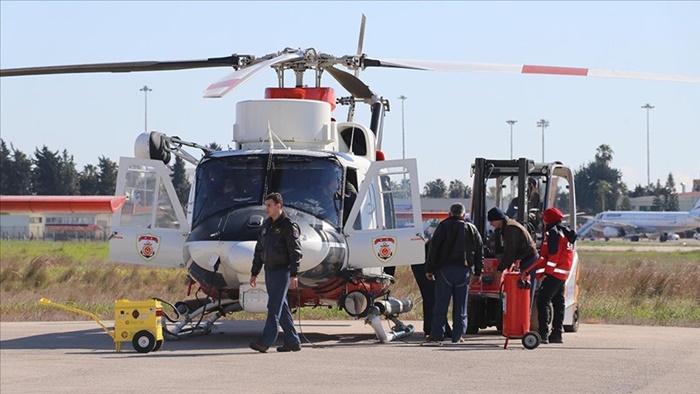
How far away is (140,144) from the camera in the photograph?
16.5 metres

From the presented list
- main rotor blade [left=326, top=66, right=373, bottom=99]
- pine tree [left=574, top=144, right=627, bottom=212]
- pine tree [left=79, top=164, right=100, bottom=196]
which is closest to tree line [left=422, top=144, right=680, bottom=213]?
pine tree [left=574, top=144, right=627, bottom=212]

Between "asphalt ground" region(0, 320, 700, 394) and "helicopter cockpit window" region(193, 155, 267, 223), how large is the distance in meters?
1.77

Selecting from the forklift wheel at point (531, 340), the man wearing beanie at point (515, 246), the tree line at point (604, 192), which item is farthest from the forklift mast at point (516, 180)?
the tree line at point (604, 192)

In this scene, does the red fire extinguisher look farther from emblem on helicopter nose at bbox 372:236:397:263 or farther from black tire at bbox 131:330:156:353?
black tire at bbox 131:330:156:353

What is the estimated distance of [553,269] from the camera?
1545cm

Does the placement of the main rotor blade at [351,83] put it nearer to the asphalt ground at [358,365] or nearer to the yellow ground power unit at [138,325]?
the asphalt ground at [358,365]

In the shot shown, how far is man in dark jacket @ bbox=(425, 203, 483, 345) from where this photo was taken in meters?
15.5

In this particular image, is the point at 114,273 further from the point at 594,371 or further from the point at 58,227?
the point at 58,227

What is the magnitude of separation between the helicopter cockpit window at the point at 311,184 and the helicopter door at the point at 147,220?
4.80ft

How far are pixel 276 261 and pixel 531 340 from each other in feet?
10.3

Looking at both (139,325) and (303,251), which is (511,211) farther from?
(139,325)

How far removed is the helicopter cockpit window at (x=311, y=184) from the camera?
→ 1567 cm

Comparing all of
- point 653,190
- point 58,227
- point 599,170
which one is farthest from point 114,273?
point 653,190

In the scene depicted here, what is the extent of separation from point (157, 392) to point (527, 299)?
18.4ft
